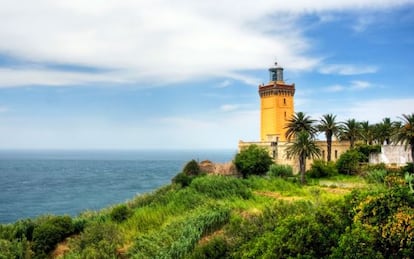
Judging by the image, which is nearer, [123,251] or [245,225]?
[245,225]

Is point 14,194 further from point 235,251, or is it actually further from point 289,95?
point 235,251

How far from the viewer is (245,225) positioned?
1975cm

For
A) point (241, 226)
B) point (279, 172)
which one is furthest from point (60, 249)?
point (279, 172)

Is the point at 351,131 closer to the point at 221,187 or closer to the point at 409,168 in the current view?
the point at 409,168

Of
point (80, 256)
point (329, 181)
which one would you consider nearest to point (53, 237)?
point (80, 256)

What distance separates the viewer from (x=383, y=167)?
35.9m

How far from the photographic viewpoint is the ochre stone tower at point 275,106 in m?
48.7

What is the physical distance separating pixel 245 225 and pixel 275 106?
1197 inches

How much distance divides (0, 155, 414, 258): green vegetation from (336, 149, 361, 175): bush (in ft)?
2.03

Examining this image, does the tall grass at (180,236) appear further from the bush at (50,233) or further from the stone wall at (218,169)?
the stone wall at (218,169)

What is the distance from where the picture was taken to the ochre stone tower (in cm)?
4869

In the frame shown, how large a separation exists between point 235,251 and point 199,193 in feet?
47.3

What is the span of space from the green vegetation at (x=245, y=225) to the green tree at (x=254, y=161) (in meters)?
3.48

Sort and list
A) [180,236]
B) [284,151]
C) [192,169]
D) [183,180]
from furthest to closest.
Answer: [284,151] → [192,169] → [183,180] → [180,236]
